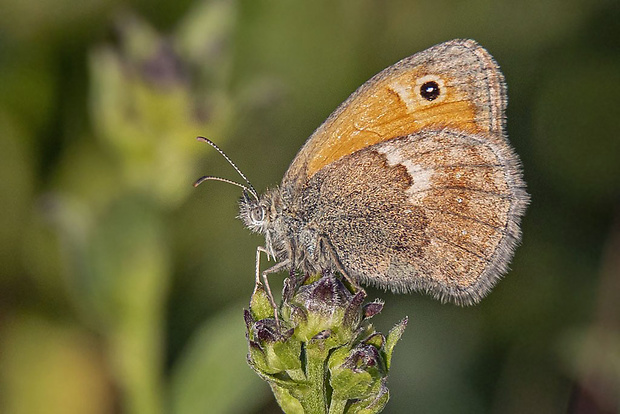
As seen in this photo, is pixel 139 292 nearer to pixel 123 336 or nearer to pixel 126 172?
pixel 123 336

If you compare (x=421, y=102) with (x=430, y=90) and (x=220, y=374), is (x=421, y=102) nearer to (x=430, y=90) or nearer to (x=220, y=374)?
(x=430, y=90)

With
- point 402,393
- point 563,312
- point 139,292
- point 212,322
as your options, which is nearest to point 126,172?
point 139,292

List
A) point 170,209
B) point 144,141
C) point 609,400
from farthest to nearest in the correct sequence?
point 170,209 < point 144,141 < point 609,400

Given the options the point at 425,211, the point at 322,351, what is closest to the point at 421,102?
the point at 425,211

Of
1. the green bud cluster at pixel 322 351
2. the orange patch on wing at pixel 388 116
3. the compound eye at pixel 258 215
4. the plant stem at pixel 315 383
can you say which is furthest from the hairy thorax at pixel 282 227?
the plant stem at pixel 315 383

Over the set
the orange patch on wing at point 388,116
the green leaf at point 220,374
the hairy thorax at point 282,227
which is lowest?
the green leaf at point 220,374

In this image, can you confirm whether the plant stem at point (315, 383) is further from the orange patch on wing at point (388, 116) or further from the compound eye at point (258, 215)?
the orange patch on wing at point (388, 116)
